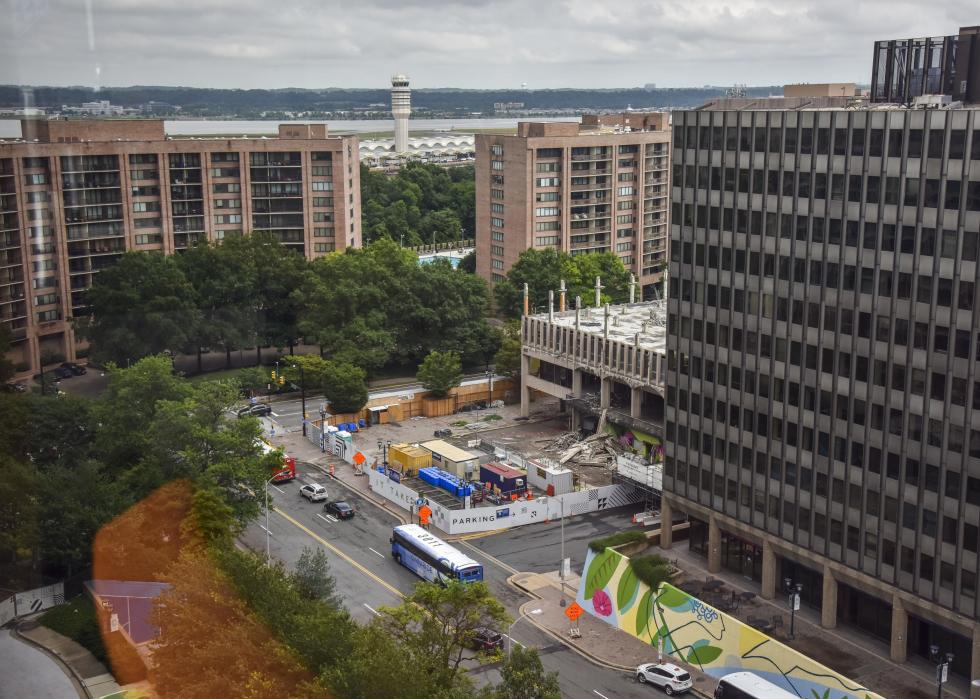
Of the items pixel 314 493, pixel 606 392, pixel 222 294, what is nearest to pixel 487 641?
pixel 314 493

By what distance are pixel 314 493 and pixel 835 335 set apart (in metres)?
31.7

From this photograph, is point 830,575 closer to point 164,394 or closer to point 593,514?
point 593,514

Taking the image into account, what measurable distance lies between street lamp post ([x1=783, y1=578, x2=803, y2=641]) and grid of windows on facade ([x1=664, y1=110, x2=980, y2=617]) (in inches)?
80.6

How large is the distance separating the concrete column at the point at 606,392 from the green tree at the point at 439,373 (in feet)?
44.3

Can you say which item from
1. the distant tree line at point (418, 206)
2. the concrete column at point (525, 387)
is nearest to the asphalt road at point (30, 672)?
the concrete column at point (525, 387)

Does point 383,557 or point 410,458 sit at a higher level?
point 410,458

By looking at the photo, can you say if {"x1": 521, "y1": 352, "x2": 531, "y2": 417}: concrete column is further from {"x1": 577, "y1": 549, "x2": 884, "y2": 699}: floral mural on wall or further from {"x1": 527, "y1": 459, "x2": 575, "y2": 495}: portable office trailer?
{"x1": 577, "y1": 549, "x2": 884, "y2": 699}: floral mural on wall

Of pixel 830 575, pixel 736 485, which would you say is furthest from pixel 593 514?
pixel 830 575

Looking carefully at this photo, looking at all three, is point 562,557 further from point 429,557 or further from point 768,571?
point 768,571

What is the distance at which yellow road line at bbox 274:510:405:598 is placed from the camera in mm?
50781

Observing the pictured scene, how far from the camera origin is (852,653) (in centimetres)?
4356

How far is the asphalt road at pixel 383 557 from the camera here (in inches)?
1693

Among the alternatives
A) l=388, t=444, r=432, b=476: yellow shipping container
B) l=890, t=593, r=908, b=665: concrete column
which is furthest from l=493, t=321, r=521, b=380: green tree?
l=890, t=593, r=908, b=665: concrete column

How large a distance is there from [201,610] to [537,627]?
15277 millimetres
